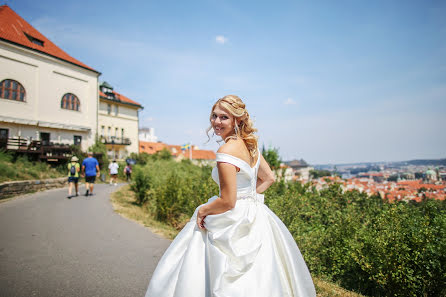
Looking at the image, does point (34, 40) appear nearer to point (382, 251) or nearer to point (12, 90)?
point (12, 90)

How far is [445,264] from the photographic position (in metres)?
3.21

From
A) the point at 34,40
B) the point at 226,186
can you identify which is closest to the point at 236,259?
the point at 226,186

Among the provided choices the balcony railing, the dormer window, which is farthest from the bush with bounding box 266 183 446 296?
the balcony railing

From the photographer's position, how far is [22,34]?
26.9 metres

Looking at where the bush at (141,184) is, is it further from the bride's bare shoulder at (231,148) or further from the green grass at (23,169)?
the bride's bare shoulder at (231,148)

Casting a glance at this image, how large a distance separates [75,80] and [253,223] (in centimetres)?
3450

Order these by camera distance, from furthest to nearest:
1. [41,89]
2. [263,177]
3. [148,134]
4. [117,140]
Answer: [148,134], [117,140], [41,89], [263,177]

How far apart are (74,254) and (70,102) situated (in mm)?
30226

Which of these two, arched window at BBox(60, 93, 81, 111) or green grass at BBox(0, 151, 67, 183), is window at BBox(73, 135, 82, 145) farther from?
green grass at BBox(0, 151, 67, 183)

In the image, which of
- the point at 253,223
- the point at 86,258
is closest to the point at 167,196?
the point at 86,258

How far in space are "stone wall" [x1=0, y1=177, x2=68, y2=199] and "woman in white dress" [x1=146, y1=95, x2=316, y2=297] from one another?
12.0 metres

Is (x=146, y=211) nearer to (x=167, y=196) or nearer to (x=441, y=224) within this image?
(x=167, y=196)

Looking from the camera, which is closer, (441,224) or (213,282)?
(213,282)

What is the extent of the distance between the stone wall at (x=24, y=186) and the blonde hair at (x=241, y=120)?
12345 millimetres
